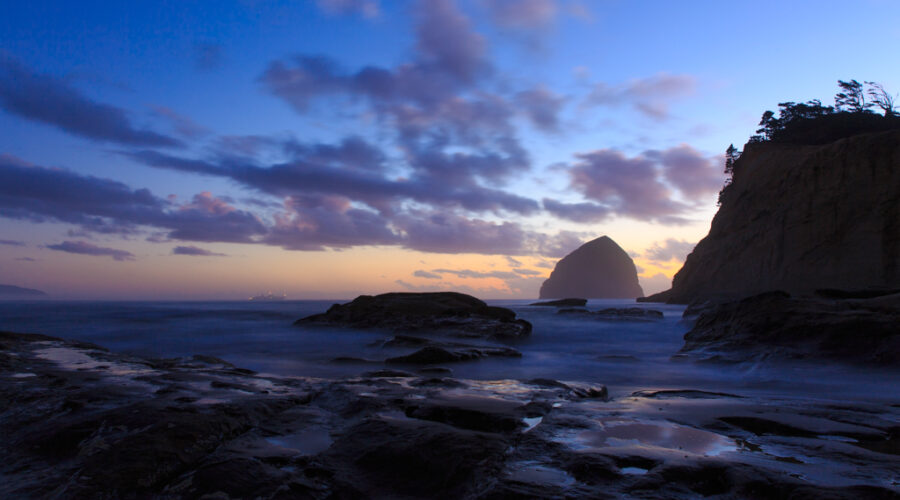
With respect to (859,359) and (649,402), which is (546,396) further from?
(859,359)

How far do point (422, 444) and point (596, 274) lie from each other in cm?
15850

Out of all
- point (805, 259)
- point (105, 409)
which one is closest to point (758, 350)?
point (105, 409)

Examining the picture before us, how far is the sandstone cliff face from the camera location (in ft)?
79.6

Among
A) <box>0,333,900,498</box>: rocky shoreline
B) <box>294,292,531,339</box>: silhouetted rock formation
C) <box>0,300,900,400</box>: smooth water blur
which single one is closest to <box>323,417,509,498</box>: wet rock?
<box>0,333,900,498</box>: rocky shoreline

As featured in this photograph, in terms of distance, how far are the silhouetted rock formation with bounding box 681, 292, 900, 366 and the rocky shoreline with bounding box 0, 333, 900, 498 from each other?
363 cm

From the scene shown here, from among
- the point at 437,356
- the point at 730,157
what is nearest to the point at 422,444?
the point at 437,356

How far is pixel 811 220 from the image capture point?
2694 centimetres

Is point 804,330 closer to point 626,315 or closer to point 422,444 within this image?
point 422,444

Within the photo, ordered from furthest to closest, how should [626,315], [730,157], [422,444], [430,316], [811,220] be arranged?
[730,157] → [811,220] → [626,315] → [430,316] → [422,444]

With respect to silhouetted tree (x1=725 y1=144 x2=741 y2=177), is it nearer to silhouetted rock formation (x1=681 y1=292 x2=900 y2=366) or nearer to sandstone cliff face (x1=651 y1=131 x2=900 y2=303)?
sandstone cliff face (x1=651 y1=131 x2=900 y2=303)

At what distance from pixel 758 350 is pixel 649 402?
17.5 ft

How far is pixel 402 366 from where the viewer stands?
301 inches

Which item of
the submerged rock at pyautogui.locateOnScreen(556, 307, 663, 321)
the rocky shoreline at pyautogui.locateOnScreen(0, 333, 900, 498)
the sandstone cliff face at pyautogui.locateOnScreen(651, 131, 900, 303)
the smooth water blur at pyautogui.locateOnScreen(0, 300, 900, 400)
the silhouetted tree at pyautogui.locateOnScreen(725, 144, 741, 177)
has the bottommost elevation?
the smooth water blur at pyautogui.locateOnScreen(0, 300, 900, 400)

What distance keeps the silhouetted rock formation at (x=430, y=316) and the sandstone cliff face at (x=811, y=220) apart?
800 inches
